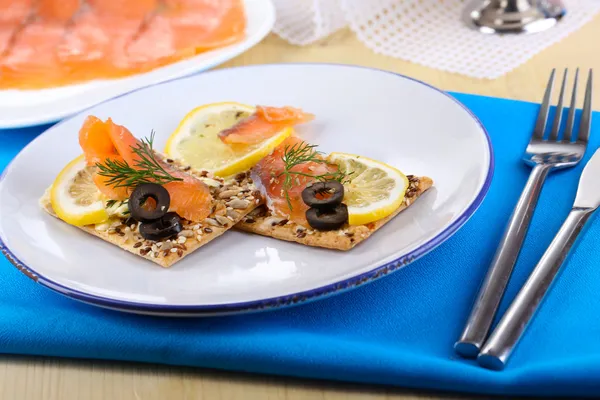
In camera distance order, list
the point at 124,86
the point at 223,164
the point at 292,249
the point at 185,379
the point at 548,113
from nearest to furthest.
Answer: the point at 185,379 < the point at 292,249 < the point at 223,164 < the point at 548,113 < the point at 124,86

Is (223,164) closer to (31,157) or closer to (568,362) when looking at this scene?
(31,157)

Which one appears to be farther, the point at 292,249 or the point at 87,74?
the point at 87,74

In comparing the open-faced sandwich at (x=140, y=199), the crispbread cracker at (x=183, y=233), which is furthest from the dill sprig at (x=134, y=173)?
the crispbread cracker at (x=183, y=233)

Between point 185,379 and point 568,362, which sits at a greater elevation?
point 568,362

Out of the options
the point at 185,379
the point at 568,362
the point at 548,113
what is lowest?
the point at 185,379

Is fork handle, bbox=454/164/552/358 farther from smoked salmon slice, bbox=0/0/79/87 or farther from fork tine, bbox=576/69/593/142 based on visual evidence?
smoked salmon slice, bbox=0/0/79/87

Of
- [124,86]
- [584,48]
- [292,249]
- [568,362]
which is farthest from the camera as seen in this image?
[584,48]

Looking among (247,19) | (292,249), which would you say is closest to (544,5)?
(247,19)
